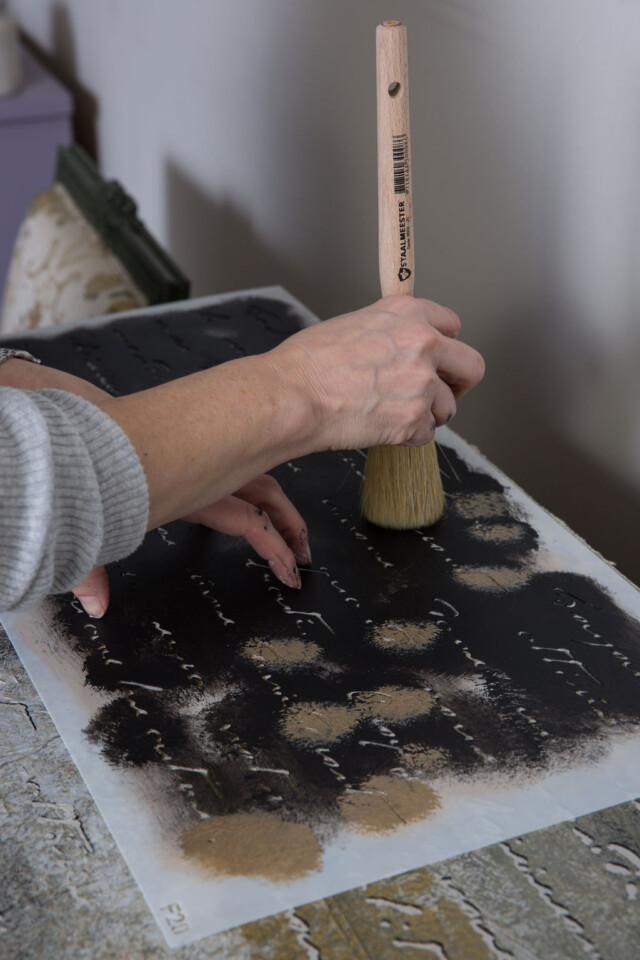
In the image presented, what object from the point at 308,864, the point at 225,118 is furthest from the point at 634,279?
the point at 225,118

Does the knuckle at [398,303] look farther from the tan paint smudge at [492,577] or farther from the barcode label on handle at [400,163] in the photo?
the tan paint smudge at [492,577]

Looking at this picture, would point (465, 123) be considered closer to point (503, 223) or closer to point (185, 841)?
point (503, 223)

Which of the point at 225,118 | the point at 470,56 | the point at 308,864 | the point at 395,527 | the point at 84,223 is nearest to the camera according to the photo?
the point at 308,864

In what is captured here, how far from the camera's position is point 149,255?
5.63ft

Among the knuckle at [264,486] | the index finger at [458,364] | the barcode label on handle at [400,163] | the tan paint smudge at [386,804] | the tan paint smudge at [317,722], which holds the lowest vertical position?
the tan paint smudge at [386,804]

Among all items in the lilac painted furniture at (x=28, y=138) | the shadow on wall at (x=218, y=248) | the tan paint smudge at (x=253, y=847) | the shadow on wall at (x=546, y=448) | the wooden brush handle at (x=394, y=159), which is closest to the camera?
the tan paint smudge at (x=253, y=847)

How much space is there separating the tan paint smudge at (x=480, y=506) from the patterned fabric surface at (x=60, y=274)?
0.96 m

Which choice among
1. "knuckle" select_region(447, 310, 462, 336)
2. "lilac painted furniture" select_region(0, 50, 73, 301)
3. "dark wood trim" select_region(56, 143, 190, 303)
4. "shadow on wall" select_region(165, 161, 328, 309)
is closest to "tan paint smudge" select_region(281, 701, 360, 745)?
"knuckle" select_region(447, 310, 462, 336)

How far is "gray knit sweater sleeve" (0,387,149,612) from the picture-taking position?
607 millimetres

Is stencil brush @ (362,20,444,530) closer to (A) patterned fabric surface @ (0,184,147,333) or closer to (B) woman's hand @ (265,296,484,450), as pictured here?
(B) woman's hand @ (265,296,484,450)

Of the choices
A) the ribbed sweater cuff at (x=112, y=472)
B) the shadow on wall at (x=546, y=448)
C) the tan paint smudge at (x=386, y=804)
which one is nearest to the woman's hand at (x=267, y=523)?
the ribbed sweater cuff at (x=112, y=472)

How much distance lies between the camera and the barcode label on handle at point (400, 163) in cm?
79

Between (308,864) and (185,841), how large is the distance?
73mm

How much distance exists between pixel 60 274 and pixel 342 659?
4.50 ft
